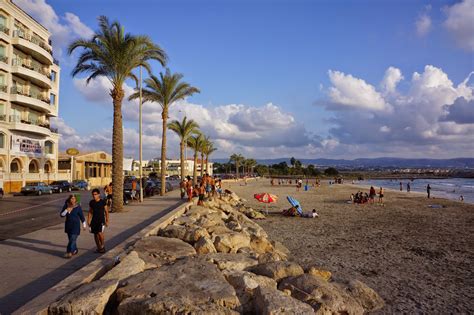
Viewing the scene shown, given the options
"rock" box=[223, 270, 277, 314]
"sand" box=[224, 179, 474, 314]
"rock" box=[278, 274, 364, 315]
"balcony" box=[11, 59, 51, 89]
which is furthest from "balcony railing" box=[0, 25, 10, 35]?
"rock" box=[278, 274, 364, 315]

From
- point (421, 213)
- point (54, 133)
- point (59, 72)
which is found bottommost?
point (421, 213)

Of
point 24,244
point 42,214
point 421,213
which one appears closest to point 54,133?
point 42,214

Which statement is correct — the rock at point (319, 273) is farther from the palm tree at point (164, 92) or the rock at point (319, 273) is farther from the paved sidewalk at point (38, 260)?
the palm tree at point (164, 92)

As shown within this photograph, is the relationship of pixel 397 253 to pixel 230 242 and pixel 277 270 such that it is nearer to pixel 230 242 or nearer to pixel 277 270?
pixel 230 242

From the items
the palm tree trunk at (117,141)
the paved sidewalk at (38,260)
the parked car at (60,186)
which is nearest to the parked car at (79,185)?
the parked car at (60,186)

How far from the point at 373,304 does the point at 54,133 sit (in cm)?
4394

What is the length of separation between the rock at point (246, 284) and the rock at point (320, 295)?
16.1 inches

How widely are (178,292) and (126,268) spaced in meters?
1.47

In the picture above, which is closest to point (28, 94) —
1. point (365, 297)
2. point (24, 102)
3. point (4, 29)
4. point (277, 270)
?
point (24, 102)

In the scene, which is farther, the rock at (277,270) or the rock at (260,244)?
the rock at (260,244)

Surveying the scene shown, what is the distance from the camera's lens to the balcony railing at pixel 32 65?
1384 inches

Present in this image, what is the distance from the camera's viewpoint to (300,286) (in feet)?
21.1

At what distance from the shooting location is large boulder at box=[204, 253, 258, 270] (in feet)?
24.0

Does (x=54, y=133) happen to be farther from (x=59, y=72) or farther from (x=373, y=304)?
(x=373, y=304)
